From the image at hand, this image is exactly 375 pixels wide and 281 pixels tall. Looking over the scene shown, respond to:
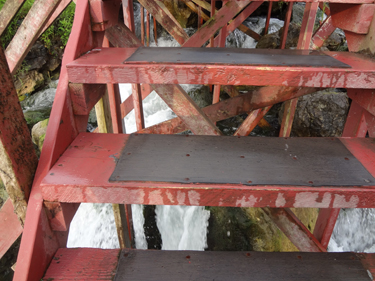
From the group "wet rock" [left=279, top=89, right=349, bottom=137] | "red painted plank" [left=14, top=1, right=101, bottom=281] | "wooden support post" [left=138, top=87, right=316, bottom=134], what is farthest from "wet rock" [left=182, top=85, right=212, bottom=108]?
"red painted plank" [left=14, top=1, right=101, bottom=281]

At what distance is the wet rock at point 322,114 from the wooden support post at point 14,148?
14.8 ft

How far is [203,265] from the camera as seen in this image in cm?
114

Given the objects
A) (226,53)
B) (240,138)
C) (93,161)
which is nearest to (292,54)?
(226,53)

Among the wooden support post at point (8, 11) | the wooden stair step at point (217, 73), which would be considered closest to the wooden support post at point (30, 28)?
the wooden support post at point (8, 11)

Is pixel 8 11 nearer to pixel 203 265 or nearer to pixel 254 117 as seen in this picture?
pixel 203 265

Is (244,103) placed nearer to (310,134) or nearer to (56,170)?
(56,170)

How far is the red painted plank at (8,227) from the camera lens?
1.19 metres

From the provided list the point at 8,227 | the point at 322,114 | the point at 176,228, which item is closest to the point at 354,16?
the point at 8,227

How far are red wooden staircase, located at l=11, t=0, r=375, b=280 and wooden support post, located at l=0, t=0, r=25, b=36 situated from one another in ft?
2.30

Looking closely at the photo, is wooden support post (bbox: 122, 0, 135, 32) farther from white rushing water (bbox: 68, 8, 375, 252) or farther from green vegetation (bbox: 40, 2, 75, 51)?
green vegetation (bbox: 40, 2, 75, 51)

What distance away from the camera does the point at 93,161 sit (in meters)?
1.17

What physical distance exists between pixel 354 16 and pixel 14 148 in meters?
1.80

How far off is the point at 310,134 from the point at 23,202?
15.1 ft

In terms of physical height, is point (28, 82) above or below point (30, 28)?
below
